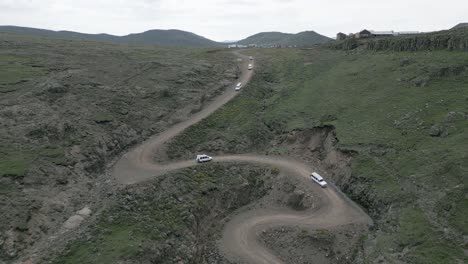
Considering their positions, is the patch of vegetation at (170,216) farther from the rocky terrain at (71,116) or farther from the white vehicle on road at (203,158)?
the rocky terrain at (71,116)

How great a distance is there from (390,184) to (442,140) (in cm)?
1071

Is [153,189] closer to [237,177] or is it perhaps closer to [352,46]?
[237,177]

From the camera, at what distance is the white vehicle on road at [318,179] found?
54.6 m

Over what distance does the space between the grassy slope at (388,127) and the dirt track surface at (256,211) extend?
260 cm

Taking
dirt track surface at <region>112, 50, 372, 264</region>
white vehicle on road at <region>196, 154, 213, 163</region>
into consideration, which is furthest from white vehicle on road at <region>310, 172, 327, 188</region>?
white vehicle on road at <region>196, 154, 213, 163</region>

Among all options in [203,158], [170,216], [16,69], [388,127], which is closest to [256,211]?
[203,158]

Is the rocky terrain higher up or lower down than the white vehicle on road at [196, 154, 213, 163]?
higher up

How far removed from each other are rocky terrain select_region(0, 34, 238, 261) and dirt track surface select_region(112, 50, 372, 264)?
4112 mm

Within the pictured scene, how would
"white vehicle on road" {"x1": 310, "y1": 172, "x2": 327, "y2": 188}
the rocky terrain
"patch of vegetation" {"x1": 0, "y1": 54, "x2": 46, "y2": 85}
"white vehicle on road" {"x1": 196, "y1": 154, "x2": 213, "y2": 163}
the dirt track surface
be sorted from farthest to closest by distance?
"patch of vegetation" {"x1": 0, "y1": 54, "x2": 46, "y2": 85}
"white vehicle on road" {"x1": 196, "y1": 154, "x2": 213, "y2": 163}
"white vehicle on road" {"x1": 310, "y1": 172, "x2": 327, "y2": 188}
the dirt track surface
the rocky terrain

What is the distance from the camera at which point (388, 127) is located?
60625 mm

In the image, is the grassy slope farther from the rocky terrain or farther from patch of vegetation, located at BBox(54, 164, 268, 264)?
the rocky terrain

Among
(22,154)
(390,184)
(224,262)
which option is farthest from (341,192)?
(22,154)

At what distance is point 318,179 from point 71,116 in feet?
134

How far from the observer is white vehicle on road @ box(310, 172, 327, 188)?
5462cm
